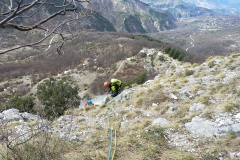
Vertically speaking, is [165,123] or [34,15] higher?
[34,15]

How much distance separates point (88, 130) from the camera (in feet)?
28.4

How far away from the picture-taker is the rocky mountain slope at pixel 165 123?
5.80 m

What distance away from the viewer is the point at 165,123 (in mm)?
8375

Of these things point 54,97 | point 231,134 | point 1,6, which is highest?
point 1,6

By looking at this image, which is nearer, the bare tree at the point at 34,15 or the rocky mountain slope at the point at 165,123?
the bare tree at the point at 34,15

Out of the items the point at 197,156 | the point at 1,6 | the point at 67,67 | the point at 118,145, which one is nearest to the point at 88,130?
the point at 118,145

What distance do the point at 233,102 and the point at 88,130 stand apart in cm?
484

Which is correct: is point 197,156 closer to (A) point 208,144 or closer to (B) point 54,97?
(A) point 208,144

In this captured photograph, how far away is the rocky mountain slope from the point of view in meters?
5.80

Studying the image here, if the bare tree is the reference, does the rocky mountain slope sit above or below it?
below

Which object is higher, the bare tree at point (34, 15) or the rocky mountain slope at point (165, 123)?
the bare tree at point (34, 15)

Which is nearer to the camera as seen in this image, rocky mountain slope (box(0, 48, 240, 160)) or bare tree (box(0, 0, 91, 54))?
bare tree (box(0, 0, 91, 54))

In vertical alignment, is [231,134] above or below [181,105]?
above

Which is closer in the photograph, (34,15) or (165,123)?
(34,15)
